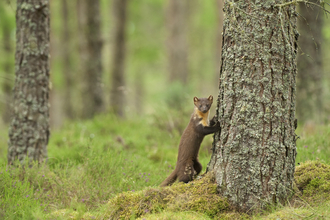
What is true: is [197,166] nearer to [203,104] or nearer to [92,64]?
[203,104]

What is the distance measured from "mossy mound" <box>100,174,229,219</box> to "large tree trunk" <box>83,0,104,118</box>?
24.4 ft

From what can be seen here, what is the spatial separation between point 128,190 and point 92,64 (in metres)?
7.28

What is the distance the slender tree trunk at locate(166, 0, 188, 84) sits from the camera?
15594 mm

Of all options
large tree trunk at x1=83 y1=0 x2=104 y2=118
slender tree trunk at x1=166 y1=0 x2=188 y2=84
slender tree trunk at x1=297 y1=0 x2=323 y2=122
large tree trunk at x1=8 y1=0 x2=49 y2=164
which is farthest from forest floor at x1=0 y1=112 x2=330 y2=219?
slender tree trunk at x1=166 y1=0 x2=188 y2=84

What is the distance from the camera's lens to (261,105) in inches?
137

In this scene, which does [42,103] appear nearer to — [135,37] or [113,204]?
[113,204]

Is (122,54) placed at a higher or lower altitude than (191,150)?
higher

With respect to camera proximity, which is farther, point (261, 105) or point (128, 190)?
point (128, 190)

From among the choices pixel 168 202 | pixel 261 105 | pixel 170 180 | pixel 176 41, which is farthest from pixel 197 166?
pixel 176 41

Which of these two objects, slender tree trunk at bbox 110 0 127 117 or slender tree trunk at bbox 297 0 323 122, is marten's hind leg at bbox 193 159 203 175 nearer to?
slender tree trunk at bbox 297 0 323 122

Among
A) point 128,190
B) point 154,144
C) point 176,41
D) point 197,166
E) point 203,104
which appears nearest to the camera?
point 128,190

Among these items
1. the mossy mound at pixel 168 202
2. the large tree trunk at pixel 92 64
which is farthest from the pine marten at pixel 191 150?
the large tree trunk at pixel 92 64

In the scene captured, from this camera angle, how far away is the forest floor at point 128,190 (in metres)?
3.47

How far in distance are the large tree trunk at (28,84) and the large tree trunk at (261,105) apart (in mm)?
3581
